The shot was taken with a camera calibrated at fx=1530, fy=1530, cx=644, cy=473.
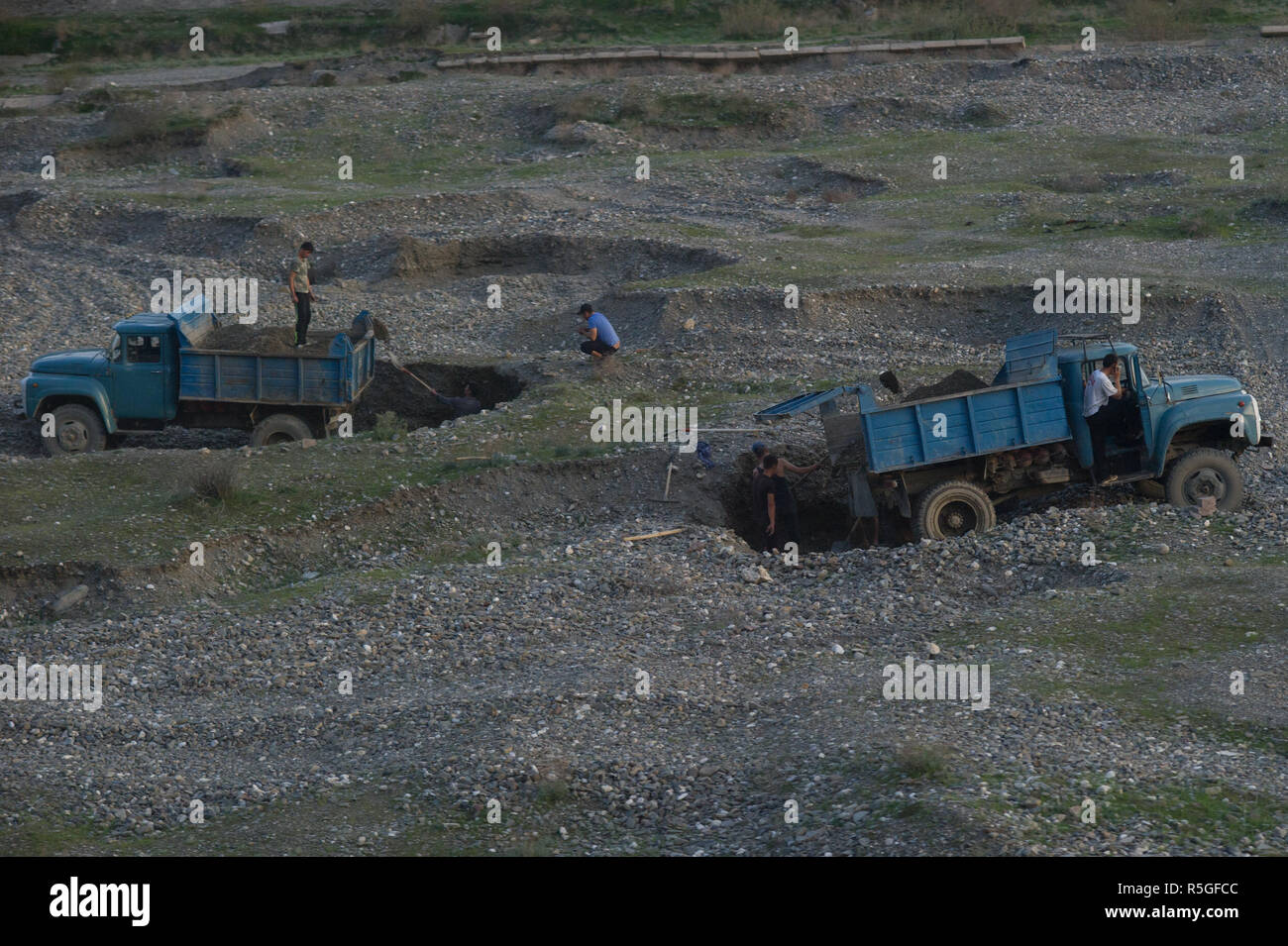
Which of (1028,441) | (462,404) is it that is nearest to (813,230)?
(462,404)

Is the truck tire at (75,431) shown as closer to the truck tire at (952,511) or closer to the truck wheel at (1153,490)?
the truck tire at (952,511)

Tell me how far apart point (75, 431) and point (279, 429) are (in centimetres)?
287

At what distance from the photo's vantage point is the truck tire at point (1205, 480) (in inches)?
675

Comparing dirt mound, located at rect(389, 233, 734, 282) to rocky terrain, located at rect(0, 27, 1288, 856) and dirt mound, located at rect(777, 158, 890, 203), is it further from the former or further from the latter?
dirt mound, located at rect(777, 158, 890, 203)

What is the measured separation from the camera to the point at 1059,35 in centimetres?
4459

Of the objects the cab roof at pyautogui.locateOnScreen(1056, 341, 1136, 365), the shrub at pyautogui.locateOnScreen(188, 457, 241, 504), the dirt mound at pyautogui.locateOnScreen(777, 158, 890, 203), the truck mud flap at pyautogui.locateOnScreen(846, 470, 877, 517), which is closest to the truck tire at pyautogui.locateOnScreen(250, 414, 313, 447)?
the shrub at pyautogui.locateOnScreen(188, 457, 241, 504)

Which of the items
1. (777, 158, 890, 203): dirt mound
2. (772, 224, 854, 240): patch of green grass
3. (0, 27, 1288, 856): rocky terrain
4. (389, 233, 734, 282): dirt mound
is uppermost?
(777, 158, 890, 203): dirt mound

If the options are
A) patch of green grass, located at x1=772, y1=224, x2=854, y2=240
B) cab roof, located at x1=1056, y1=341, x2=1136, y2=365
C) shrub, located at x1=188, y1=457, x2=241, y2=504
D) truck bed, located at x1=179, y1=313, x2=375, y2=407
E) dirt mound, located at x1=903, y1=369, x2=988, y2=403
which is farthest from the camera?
patch of green grass, located at x1=772, y1=224, x2=854, y2=240

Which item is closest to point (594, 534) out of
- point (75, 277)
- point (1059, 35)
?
point (75, 277)

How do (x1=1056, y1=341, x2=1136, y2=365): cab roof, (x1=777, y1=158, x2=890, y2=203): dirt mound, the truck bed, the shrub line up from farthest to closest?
(x1=777, y1=158, x2=890, y2=203): dirt mound
the truck bed
the shrub
(x1=1056, y1=341, x2=1136, y2=365): cab roof

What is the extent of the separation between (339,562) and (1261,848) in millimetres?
10513

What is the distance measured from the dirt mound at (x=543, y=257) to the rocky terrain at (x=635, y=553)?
8 cm

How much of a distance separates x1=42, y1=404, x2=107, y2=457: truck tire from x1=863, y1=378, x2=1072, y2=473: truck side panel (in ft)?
35.8

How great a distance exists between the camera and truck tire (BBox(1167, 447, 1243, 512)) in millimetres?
17141
